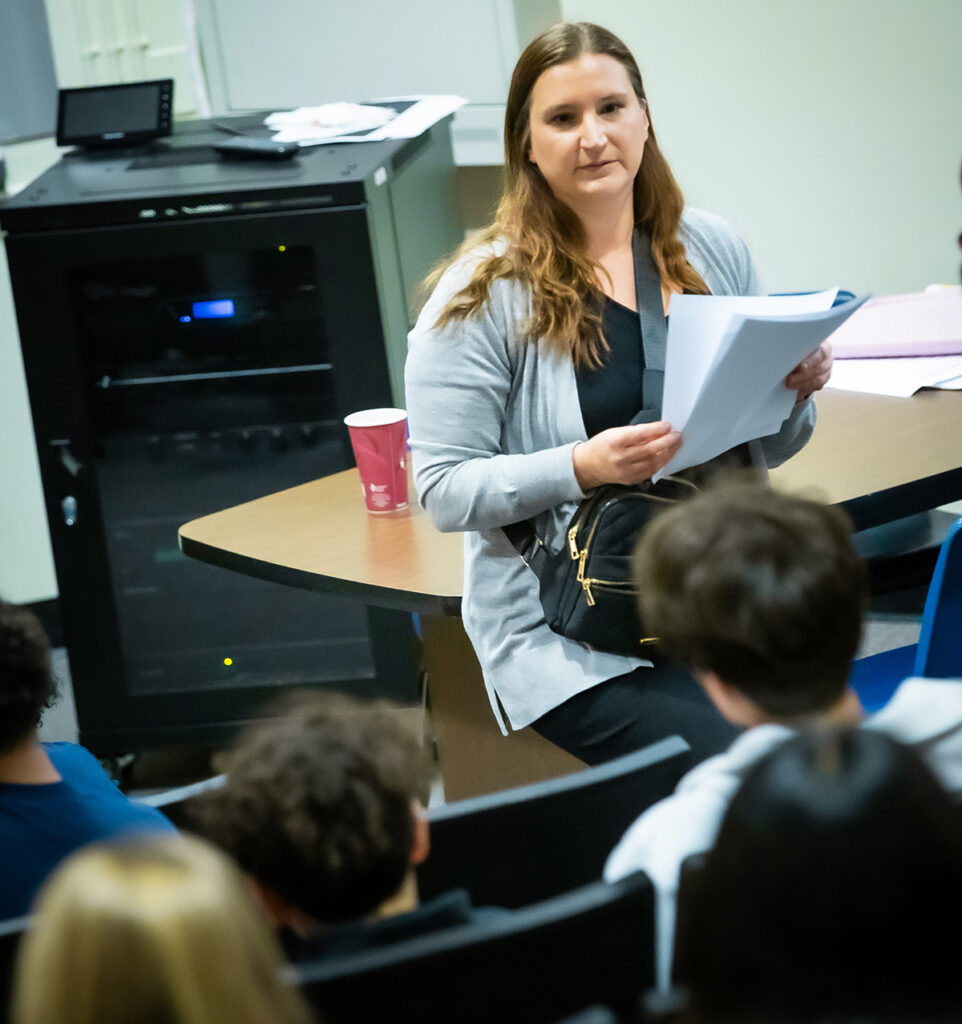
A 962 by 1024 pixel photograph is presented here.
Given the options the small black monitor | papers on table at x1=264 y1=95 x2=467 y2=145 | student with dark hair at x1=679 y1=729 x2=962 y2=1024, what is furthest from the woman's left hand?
the small black monitor

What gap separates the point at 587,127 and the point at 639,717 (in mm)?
723

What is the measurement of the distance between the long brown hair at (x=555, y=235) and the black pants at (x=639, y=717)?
40cm

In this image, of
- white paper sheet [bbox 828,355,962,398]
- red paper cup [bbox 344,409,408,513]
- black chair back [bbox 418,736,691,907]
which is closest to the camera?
black chair back [bbox 418,736,691,907]

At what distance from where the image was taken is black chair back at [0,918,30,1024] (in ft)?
3.13

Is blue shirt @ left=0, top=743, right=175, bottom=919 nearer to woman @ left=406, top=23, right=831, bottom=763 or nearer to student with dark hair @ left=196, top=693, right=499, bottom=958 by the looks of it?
student with dark hair @ left=196, top=693, right=499, bottom=958

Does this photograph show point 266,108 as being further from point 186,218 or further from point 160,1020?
point 160,1020

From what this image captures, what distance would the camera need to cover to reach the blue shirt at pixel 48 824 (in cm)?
116

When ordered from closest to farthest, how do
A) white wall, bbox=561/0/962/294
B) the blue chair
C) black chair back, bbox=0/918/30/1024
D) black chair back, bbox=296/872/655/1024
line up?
black chair back, bbox=296/872/655/1024, black chair back, bbox=0/918/30/1024, the blue chair, white wall, bbox=561/0/962/294

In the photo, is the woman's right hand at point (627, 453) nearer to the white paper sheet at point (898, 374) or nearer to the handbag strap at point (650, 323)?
the handbag strap at point (650, 323)

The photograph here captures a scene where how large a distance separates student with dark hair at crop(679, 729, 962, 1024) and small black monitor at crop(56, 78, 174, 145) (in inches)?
93.2

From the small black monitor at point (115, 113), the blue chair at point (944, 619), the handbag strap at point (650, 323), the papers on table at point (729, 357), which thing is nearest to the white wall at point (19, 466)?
the small black monitor at point (115, 113)

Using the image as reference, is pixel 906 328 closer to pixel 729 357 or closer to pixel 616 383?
pixel 616 383

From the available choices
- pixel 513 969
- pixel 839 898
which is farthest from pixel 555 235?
pixel 839 898

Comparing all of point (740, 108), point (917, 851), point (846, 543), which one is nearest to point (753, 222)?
point (740, 108)
